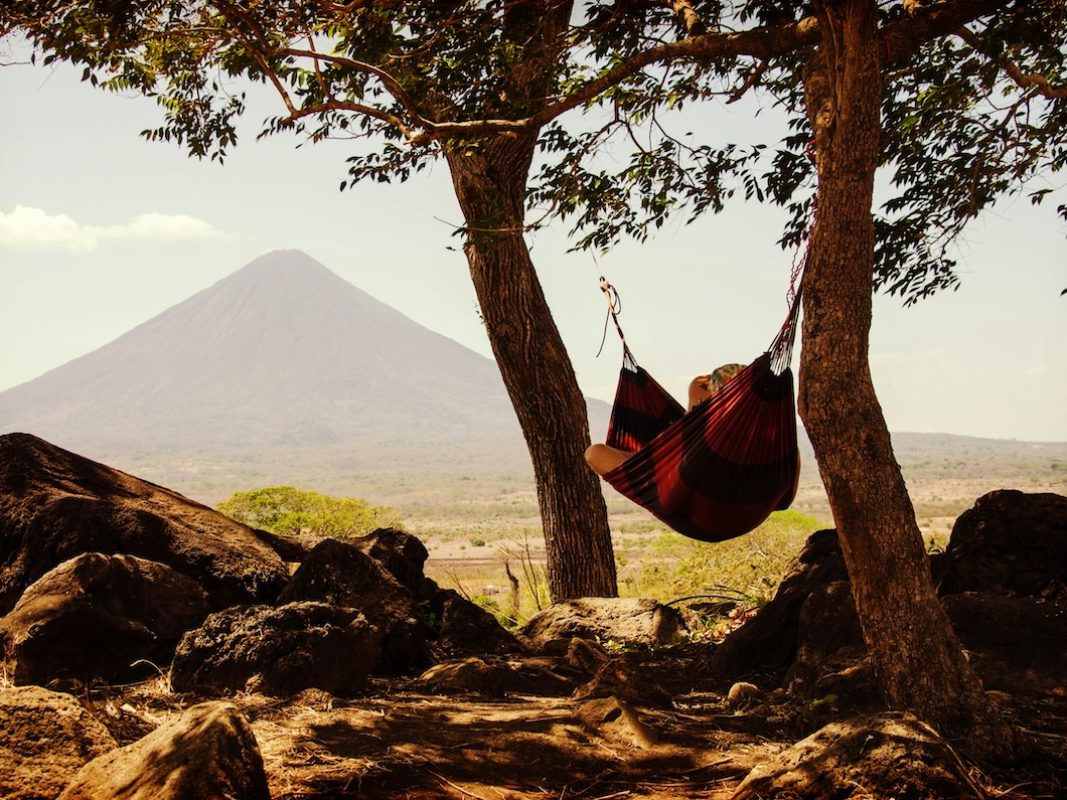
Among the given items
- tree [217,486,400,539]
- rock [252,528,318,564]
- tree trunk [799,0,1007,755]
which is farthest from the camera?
tree [217,486,400,539]

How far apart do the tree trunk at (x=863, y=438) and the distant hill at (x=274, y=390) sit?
8124 cm

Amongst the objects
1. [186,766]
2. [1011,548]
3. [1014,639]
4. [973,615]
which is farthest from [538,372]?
[186,766]

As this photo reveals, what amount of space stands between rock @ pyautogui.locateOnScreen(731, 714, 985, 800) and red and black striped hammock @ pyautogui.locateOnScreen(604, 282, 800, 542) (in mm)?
Answer: 1220

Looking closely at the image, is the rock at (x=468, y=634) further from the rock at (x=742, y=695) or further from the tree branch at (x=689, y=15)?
the tree branch at (x=689, y=15)

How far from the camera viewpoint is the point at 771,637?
3.84 meters

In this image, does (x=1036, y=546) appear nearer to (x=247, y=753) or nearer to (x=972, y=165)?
(x=972, y=165)

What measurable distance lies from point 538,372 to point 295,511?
5.85 meters

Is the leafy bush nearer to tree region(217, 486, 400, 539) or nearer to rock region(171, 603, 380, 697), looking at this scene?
tree region(217, 486, 400, 539)

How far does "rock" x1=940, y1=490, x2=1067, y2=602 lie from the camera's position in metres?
3.66

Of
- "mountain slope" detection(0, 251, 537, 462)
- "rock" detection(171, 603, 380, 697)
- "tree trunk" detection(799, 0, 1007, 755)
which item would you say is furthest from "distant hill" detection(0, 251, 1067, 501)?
"tree trunk" detection(799, 0, 1007, 755)

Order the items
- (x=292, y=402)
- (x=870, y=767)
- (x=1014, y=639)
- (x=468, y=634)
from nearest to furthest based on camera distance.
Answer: (x=870, y=767) → (x=1014, y=639) → (x=468, y=634) → (x=292, y=402)

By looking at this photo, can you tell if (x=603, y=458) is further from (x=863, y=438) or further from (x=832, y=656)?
(x=863, y=438)

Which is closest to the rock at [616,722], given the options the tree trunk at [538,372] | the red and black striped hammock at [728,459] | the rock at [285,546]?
the red and black striped hammock at [728,459]

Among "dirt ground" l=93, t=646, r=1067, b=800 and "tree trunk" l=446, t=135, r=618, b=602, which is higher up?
Answer: "tree trunk" l=446, t=135, r=618, b=602
